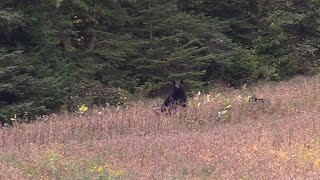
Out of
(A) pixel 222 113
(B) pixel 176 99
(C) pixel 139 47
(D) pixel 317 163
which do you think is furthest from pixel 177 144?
(C) pixel 139 47

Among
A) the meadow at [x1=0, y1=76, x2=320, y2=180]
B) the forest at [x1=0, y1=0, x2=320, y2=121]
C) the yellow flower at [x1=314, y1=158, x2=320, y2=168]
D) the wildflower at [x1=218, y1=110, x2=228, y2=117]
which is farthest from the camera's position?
the forest at [x1=0, y1=0, x2=320, y2=121]

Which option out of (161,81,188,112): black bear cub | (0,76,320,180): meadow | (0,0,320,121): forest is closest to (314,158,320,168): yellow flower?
(0,76,320,180): meadow

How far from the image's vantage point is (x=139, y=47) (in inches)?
853

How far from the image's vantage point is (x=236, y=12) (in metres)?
26.7

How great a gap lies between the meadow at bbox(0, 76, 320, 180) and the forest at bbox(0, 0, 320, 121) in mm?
4873

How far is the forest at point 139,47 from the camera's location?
57.4 ft

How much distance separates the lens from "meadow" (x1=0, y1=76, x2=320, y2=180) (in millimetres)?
8297

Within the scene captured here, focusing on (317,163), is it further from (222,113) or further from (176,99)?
(176,99)

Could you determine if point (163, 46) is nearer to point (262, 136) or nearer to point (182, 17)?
point (182, 17)

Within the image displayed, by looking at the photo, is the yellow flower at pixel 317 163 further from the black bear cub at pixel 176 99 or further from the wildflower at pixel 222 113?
the black bear cub at pixel 176 99

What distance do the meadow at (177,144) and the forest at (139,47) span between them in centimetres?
487

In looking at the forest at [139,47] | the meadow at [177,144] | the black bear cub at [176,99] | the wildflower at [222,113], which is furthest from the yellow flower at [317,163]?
the forest at [139,47]

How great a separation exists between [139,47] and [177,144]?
11.8m

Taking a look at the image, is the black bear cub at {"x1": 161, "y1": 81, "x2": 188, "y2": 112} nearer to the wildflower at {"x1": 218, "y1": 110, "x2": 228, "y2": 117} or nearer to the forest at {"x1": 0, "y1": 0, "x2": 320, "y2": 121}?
the wildflower at {"x1": 218, "y1": 110, "x2": 228, "y2": 117}
